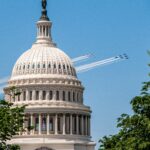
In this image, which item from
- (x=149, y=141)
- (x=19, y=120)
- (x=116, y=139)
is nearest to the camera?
(x=149, y=141)

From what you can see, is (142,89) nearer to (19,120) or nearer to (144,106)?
(144,106)

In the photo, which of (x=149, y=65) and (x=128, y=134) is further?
(x=128, y=134)

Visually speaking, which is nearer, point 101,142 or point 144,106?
point 144,106

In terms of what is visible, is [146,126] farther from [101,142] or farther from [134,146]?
[101,142]

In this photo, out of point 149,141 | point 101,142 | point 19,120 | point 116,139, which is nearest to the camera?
point 149,141

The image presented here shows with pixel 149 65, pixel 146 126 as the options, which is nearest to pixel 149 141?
pixel 146 126

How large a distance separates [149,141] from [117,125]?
821 centimetres

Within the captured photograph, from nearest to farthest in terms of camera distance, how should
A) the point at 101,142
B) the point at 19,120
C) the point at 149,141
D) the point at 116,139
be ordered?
the point at 149,141
the point at 19,120
the point at 116,139
the point at 101,142

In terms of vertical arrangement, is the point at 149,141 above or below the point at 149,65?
below

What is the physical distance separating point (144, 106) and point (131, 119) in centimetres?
235

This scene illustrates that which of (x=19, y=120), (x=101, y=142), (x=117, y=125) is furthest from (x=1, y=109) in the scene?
(x=101, y=142)

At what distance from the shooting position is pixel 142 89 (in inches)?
3364

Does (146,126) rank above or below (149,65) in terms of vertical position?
below

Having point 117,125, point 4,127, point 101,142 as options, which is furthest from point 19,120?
point 101,142
